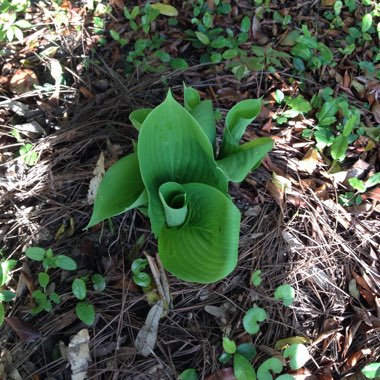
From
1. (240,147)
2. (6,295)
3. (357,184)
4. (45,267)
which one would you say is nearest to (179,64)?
(240,147)

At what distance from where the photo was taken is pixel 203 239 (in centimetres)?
111

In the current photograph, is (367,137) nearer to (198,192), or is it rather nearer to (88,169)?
(198,192)

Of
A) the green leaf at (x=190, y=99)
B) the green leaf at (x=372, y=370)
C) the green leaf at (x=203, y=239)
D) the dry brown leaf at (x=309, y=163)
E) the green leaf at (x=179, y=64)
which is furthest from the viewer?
the green leaf at (x=179, y=64)

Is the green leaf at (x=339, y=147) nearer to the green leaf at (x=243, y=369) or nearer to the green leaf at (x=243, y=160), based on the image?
the green leaf at (x=243, y=160)

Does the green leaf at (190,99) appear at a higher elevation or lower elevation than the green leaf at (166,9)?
lower

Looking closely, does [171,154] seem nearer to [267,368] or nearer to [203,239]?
[203,239]

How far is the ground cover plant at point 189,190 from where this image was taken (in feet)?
3.84

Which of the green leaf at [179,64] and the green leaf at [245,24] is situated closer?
the green leaf at [179,64]

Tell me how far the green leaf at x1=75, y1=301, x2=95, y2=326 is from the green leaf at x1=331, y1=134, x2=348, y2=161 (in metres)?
0.97

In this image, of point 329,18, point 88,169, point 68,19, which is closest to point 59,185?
point 88,169

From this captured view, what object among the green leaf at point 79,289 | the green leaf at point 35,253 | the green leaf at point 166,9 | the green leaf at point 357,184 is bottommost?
the green leaf at point 79,289

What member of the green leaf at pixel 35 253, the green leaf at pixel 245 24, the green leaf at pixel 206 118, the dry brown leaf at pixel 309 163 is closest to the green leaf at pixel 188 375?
the green leaf at pixel 35 253

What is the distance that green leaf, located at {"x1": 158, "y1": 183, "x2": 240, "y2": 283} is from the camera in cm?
106

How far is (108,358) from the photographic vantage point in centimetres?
120
